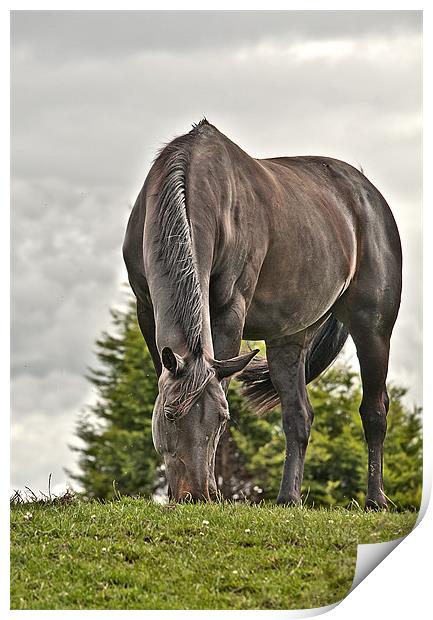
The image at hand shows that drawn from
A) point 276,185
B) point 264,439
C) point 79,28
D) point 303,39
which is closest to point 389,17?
point 303,39

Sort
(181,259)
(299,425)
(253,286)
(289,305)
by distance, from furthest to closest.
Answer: (299,425)
(289,305)
(253,286)
(181,259)

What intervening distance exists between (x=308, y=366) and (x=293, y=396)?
1.73ft

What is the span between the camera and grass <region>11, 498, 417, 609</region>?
22.7 ft

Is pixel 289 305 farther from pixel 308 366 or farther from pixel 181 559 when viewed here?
pixel 181 559

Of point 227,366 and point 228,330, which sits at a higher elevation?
point 228,330

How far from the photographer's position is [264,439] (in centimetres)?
2841

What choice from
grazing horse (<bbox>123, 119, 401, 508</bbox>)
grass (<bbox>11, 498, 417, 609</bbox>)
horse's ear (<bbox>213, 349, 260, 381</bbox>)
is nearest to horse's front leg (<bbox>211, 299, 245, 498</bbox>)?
grazing horse (<bbox>123, 119, 401, 508</bbox>)

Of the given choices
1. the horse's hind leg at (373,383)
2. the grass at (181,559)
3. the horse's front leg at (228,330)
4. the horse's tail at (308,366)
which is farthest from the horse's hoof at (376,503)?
the horse's front leg at (228,330)

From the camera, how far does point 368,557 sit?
25.5 feet

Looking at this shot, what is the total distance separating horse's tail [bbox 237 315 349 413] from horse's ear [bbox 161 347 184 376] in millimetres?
3320

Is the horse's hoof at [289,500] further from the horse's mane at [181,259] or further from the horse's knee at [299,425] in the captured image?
the horse's mane at [181,259]

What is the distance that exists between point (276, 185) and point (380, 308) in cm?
183

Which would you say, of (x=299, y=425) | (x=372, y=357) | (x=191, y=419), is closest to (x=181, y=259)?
(x=191, y=419)

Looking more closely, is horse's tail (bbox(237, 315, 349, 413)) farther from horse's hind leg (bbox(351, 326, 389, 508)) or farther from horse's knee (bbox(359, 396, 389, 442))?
horse's knee (bbox(359, 396, 389, 442))
